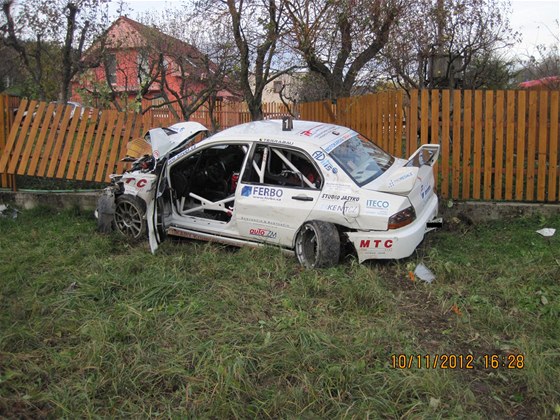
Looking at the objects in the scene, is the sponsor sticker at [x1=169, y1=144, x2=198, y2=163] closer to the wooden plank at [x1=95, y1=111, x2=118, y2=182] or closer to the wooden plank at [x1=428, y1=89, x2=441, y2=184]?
the wooden plank at [x1=95, y1=111, x2=118, y2=182]

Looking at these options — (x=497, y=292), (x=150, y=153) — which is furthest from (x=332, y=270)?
(x=150, y=153)

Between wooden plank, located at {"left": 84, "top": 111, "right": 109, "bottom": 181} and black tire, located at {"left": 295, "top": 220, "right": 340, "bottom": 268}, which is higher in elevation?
wooden plank, located at {"left": 84, "top": 111, "right": 109, "bottom": 181}

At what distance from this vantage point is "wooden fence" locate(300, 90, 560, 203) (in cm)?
715

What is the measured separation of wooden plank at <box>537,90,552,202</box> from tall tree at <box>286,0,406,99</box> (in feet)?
8.71

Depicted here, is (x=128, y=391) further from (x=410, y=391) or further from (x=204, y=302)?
(x=410, y=391)

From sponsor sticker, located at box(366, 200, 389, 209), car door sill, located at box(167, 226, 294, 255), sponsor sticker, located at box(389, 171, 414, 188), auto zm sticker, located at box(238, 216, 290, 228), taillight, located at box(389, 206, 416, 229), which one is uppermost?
sponsor sticker, located at box(389, 171, 414, 188)

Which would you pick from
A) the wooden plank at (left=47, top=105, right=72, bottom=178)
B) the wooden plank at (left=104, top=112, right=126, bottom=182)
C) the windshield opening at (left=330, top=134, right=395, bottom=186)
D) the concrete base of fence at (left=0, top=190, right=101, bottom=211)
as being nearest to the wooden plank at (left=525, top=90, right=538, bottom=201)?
the windshield opening at (left=330, top=134, right=395, bottom=186)

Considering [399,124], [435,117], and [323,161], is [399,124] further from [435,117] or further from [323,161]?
[323,161]

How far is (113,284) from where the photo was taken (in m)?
4.96

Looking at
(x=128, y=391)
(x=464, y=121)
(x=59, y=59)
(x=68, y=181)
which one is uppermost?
(x=59, y=59)

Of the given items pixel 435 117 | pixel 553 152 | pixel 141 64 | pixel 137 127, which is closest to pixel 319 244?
pixel 435 117

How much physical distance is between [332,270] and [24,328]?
2753 mm

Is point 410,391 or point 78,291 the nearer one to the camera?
point 410,391

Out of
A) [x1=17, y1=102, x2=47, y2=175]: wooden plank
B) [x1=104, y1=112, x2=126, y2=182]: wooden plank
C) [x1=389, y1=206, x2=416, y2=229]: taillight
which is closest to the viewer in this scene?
[x1=389, y1=206, x2=416, y2=229]: taillight
